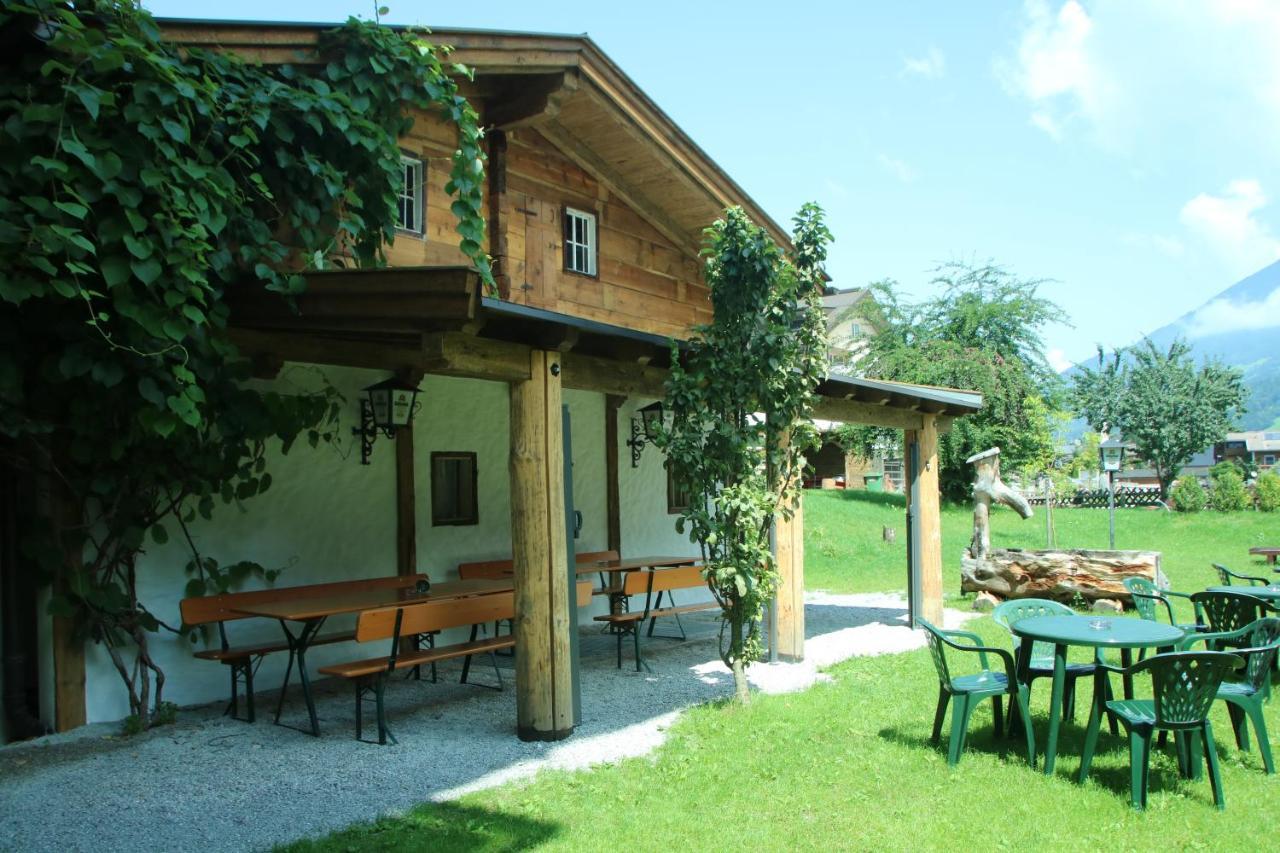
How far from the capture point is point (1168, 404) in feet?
124

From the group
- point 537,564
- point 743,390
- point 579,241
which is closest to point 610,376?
point 743,390

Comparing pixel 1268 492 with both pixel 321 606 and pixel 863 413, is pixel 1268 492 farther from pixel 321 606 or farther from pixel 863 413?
pixel 321 606

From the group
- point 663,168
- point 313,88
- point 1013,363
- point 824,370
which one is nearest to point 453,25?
point 313,88

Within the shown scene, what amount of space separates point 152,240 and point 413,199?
345 centimetres

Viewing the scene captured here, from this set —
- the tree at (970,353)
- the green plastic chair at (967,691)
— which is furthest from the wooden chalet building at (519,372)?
the tree at (970,353)

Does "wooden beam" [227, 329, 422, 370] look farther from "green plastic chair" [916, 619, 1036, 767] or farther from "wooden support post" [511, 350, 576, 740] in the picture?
"green plastic chair" [916, 619, 1036, 767]

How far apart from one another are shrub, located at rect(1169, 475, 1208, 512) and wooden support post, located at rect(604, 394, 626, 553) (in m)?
21.9

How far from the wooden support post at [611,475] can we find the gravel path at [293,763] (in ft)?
10.3

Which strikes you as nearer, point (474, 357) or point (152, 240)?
point (152, 240)

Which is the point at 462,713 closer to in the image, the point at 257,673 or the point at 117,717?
the point at 257,673

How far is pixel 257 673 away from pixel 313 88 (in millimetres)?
4404

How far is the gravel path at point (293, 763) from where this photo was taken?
452 centimetres

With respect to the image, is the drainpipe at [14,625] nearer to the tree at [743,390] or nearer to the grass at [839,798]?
the grass at [839,798]

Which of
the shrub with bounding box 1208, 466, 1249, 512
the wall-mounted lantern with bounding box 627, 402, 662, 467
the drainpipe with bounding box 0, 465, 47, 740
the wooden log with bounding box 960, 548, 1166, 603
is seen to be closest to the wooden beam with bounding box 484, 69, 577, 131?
the wall-mounted lantern with bounding box 627, 402, 662, 467
